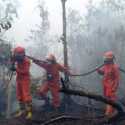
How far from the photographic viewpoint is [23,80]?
10.4m

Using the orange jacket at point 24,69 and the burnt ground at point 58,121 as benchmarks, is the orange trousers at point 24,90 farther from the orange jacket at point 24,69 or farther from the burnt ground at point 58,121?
the burnt ground at point 58,121

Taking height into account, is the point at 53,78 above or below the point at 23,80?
below

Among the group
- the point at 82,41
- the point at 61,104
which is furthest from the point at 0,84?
the point at 82,41

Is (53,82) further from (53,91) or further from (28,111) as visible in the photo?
(28,111)

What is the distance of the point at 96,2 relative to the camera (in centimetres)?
3350

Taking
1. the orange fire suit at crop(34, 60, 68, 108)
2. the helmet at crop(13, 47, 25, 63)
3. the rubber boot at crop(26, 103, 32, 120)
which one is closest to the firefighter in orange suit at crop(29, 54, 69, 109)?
the orange fire suit at crop(34, 60, 68, 108)

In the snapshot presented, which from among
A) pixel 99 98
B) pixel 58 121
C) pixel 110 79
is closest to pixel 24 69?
pixel 110 79

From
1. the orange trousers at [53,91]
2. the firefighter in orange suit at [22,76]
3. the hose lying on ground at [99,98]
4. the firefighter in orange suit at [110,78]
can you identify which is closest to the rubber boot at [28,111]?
the firefighter in orange suit at [22,76]

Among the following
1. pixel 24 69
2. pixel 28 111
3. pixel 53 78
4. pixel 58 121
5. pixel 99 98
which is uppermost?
pixel 99 98

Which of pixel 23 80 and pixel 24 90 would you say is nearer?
pixel 24 90

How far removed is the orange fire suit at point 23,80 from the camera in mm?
10234

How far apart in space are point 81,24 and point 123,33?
31.0 ft

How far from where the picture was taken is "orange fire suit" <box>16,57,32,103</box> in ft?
33.6

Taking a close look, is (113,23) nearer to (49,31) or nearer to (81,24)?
(81,24)
